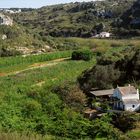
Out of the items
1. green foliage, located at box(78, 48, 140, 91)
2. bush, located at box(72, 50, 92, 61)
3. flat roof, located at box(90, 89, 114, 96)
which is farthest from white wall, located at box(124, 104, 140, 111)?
bush, located at box(72, 50, 92, 61)

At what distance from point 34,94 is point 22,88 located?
5.38m

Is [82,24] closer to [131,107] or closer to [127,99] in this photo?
[127,99]

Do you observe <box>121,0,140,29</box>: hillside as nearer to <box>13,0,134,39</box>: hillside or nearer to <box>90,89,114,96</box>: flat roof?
<box>13,0,134,39</box>: hillside

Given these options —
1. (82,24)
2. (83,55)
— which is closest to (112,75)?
(83,55)

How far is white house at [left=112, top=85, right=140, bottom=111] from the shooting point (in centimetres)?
3616

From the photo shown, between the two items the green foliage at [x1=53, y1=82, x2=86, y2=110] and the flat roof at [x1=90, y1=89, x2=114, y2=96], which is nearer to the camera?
the green foliage at [x1=53, y1=82, x2=86, y2=110]

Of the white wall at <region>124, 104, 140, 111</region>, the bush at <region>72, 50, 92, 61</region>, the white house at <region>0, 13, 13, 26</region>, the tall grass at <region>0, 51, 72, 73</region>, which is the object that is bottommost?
the tall grass at <region>0, 51, 72, 73</region>

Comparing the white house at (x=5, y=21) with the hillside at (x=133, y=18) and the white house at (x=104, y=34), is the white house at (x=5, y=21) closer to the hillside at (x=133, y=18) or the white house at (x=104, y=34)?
the white house at (x=104, y=34)

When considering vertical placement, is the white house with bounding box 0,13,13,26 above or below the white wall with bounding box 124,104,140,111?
above

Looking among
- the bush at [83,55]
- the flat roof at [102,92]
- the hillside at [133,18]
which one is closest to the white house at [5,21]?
the hillside at [133,18]

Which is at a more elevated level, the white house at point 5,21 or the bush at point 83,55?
the white house at point 5,21

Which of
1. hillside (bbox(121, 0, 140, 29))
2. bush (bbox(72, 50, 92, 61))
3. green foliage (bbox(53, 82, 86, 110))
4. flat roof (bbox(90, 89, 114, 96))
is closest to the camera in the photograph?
green foliage (bbox(53, 82, 86, 110))

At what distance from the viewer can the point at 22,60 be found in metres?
73.4

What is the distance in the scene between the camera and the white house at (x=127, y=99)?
3616cm
